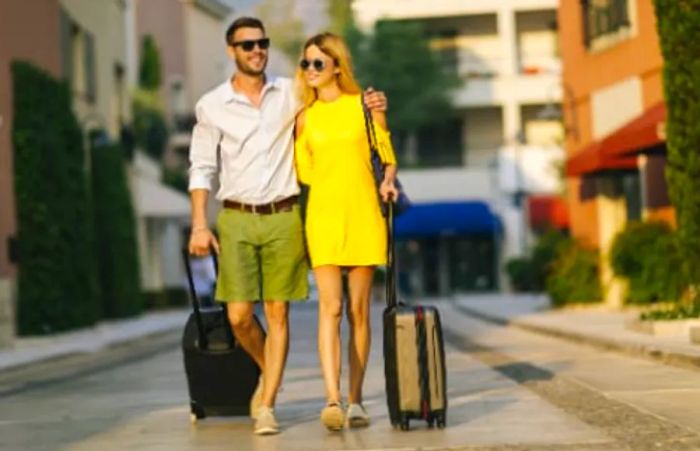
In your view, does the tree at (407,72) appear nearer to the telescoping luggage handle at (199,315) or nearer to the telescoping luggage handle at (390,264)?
the telescoping luggage handle at (199,315)

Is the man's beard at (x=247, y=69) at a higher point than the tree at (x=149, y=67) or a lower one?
lower

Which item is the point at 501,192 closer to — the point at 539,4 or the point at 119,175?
the point at 539,4

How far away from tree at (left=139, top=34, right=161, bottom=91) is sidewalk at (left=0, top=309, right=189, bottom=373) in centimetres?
2439

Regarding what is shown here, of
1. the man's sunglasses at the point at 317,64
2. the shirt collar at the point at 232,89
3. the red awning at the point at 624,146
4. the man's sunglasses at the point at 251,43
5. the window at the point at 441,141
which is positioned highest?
the window at the point at 441,141

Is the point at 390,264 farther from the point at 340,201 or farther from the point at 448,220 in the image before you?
the point at 448,220

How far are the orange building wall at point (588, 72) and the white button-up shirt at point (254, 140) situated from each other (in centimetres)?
1720

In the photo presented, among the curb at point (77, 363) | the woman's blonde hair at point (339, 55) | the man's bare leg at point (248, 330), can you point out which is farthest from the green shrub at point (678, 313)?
the woman's blonde hair at point (339, 55)

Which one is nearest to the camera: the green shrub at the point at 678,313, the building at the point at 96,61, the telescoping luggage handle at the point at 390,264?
the telescoping luggage handle at the point at 390,264

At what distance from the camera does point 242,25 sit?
8.81m

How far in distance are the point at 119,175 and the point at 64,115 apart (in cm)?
694

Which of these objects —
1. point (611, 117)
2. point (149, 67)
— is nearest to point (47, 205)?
point (611, 117)

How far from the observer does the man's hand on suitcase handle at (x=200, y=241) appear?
8.67m

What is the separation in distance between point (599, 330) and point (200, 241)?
1104 centimetres

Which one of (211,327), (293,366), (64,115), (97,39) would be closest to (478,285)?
(97,39)
